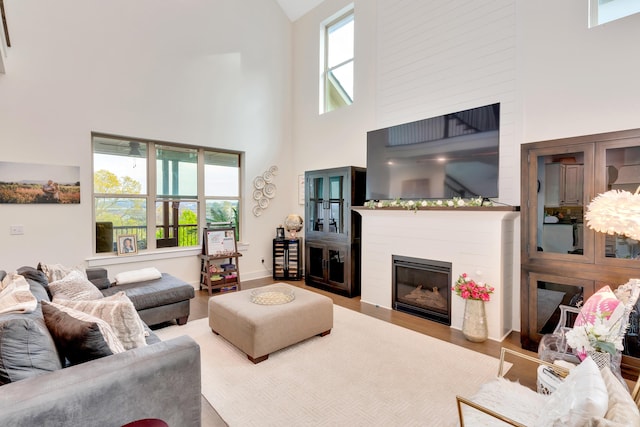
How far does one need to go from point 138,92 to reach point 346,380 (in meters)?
4.50

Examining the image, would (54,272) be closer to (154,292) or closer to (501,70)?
(154,292)

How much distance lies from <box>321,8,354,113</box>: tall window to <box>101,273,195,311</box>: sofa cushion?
3.88 m

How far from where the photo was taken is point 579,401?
3.57 feet

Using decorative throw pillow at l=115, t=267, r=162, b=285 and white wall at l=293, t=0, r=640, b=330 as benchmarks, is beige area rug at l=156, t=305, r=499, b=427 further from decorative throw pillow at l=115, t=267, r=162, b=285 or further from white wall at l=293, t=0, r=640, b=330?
white wall at l=293, t=0, r=640, b=330

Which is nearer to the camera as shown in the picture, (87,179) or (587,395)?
(587,395)

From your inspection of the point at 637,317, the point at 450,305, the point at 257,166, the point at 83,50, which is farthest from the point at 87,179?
the point at 637,317

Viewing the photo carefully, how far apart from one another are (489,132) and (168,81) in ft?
14.4

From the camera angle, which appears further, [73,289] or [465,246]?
[465,246]

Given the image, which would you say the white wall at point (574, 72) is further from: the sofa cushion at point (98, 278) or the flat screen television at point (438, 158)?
the sofa cushion at point (98, 278)

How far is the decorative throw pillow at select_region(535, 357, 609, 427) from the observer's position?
1028 mm

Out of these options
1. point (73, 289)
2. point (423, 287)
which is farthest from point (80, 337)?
point (423, 287)

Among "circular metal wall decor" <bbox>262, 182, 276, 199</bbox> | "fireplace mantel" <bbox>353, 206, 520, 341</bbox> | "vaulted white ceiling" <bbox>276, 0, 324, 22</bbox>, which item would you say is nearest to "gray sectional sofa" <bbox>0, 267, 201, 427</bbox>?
"fireplace mantel" <bbox>353, 206, 520, 341</bbox>

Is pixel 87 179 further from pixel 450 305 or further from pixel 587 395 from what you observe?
pixel 587 395

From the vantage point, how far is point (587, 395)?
109 centimetres
